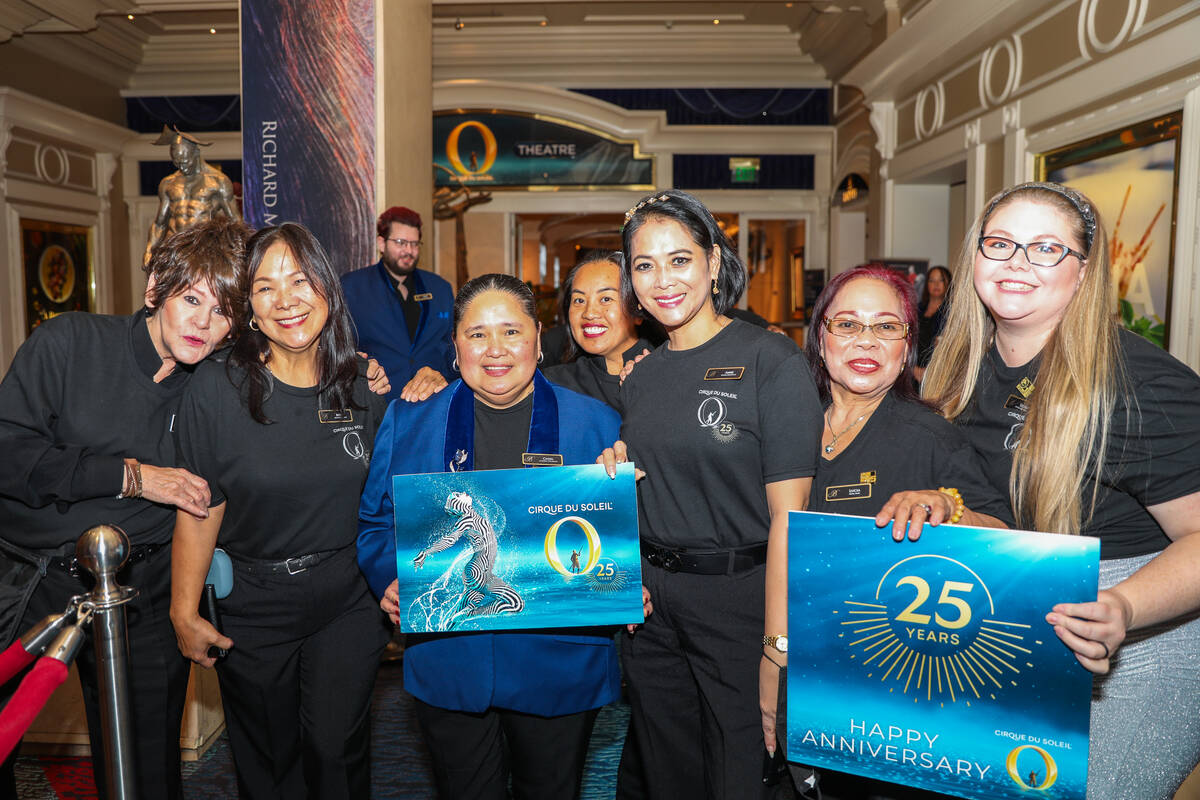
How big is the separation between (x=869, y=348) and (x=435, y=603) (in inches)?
44.9

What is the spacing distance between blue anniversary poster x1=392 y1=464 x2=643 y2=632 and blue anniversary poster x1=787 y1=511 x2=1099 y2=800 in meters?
0.40

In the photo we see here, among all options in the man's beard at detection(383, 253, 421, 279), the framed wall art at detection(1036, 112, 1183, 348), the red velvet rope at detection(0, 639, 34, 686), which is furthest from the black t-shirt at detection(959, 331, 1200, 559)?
the man's beard at detection(383, 253, 421, 279)

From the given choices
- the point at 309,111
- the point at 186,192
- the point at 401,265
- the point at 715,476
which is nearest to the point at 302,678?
the point at 715,476

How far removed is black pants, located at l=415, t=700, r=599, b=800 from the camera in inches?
81.2

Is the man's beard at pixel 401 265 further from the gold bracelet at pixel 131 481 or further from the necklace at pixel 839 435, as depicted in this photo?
the necklace at pixel 839 435

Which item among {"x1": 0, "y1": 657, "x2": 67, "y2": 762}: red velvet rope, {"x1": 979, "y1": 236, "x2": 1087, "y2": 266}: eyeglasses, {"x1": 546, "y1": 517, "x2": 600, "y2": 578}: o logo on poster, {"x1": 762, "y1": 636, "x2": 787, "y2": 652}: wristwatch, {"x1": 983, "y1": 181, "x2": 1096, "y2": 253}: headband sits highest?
{"x1": 983, "y1": 181, "x2": 1096, "y2": 253}: headband

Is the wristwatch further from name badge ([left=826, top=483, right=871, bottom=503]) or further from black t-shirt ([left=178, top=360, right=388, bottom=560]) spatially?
black t-shirt ([left=178, top=360, right=388, bottom=560])

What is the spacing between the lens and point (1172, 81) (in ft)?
14.1

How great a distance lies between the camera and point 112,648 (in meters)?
1.39

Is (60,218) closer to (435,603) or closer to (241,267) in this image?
(241,267)

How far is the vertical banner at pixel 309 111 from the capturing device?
4.50 m

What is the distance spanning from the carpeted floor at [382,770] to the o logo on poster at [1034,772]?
1.89m

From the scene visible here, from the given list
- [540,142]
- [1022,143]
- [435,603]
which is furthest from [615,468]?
[540,142]

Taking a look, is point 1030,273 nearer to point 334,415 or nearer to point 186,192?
point 334,415
